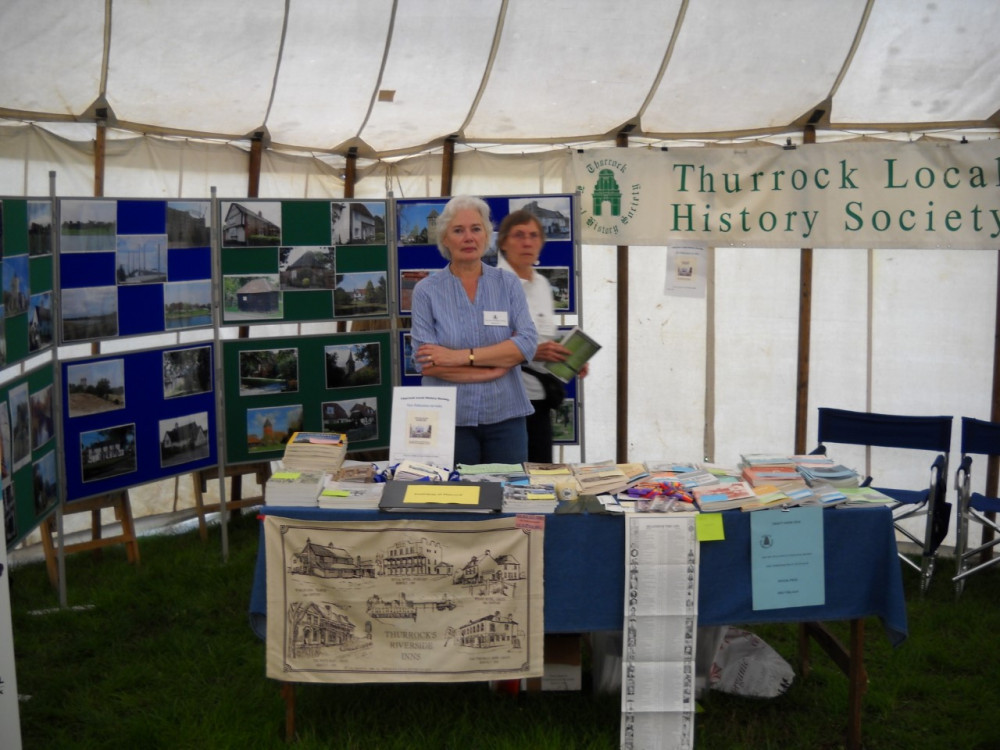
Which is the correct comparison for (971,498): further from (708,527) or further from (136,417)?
(136,417)

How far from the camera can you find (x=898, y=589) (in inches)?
122

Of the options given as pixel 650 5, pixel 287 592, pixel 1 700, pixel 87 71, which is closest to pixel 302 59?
pixel 87 71

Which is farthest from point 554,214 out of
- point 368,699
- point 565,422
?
point 368,699

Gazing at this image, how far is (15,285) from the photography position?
13.7 feet

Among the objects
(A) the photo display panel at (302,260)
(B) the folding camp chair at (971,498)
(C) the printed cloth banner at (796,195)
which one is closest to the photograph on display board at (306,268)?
(A) the photo display panel at (302,260)

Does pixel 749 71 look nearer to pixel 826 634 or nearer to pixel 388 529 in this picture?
pixel 826 634

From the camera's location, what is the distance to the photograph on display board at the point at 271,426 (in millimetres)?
5457

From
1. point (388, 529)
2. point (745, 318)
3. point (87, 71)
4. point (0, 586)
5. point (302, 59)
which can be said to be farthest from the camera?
point (745, 318)

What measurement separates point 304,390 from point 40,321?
4.77ft

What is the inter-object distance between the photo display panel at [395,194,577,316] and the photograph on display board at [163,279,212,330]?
1058 millimetres

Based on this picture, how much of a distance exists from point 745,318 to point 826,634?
107 inches

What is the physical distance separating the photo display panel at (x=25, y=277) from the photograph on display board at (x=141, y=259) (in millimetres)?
361

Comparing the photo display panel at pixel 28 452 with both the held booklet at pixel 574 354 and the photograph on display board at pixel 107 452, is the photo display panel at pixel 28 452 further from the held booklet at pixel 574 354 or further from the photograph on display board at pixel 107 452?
the held booklet at pixel 574 354

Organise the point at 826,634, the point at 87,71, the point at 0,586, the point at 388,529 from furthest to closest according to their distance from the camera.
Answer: the point at 87,71
the point at 826,634
the point at 388,529
the point at 0,586
